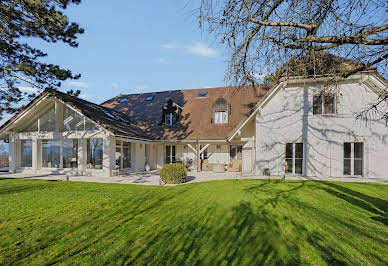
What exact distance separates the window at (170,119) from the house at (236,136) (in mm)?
97

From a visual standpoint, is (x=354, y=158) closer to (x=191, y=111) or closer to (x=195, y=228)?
(x=191, y=111)

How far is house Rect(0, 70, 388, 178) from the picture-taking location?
13.3 m

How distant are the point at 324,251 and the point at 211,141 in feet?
41.8

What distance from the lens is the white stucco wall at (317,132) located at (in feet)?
42.7

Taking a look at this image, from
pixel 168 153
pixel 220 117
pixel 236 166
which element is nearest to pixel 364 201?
pixel 236 166

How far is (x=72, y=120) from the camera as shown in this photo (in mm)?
15242

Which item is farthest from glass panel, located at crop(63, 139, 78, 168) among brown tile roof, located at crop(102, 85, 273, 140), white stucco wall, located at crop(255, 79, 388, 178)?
white stucco wall, located at crop(255, 79, 388, 178)

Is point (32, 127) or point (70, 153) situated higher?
point (32, 127)

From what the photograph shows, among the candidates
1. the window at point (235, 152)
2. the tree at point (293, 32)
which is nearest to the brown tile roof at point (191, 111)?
the window at point (235, 152)

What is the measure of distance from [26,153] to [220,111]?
53.5 ft

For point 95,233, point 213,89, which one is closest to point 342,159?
point 213,89

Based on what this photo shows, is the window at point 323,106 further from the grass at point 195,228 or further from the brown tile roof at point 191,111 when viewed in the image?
the grass at point 195,228

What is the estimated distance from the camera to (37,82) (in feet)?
37.0

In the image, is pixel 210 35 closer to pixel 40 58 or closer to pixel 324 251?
pixel 324 251
